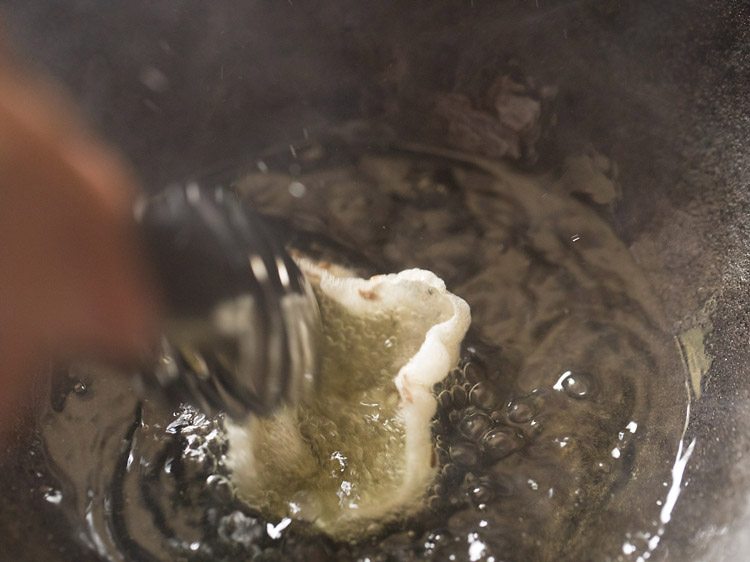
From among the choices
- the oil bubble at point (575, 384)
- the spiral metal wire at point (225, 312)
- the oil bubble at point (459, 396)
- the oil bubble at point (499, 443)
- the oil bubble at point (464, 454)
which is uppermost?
the spiral metal wire at point (225, 312)

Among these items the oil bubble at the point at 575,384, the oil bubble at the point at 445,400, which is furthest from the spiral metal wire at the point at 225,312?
the oil bubble at the point at 575,384

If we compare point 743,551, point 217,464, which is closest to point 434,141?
point 217,464

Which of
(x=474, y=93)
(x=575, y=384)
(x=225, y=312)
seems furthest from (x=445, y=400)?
(x=474, y=93)

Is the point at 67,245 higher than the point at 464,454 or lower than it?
higher

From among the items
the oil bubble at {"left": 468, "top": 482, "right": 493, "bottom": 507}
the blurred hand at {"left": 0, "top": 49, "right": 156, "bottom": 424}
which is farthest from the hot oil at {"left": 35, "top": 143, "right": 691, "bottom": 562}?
the blurred hand at {"left": 0, "top": 49, "right": 156, "bottom": 424}

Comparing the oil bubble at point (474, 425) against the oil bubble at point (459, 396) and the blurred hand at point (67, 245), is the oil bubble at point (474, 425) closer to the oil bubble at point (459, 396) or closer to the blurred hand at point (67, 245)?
the oil bubble at point (459, 396)

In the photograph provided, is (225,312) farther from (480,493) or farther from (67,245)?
(480,493)

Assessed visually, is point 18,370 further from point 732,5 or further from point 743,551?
point 732,5
